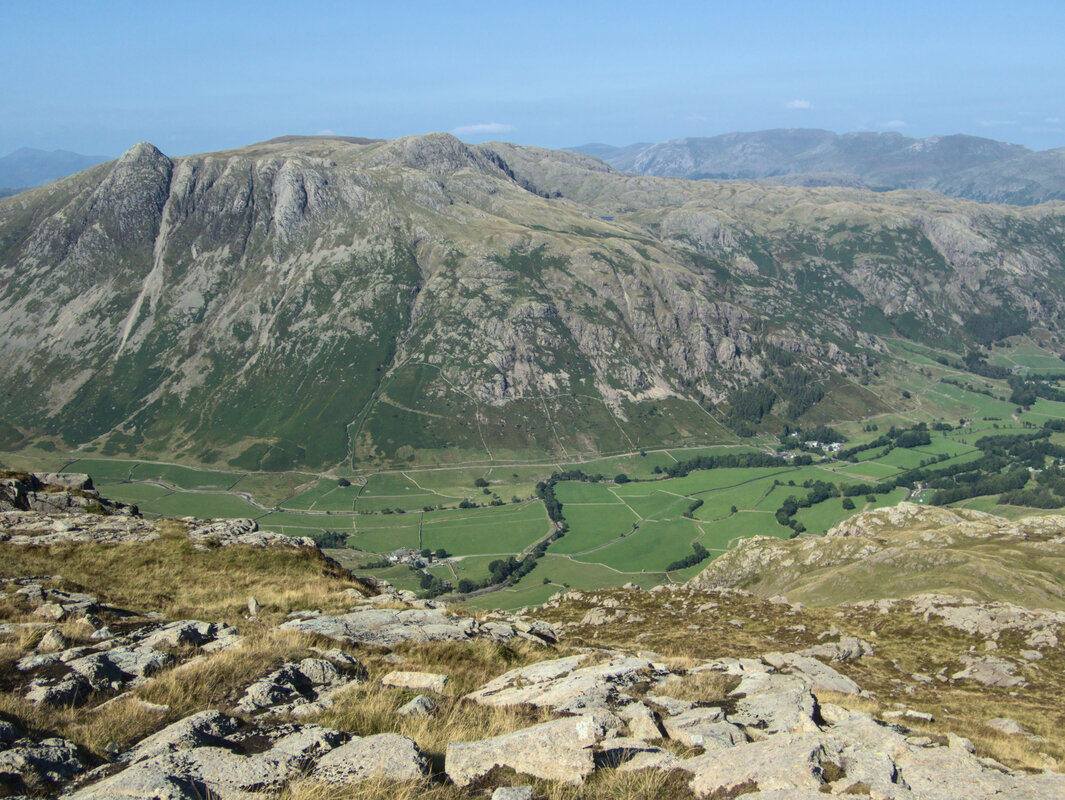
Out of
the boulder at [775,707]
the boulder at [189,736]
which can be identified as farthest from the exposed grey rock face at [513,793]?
the boulder at [775,707]

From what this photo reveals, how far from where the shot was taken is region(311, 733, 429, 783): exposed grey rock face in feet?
34.8

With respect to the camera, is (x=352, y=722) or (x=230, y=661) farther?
(x=230, y=661)

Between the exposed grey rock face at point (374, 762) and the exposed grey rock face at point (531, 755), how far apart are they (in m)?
0.75

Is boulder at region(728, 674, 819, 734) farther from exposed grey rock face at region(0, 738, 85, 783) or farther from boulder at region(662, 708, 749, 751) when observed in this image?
exposed grey rock face at region(0, 738, 85, 783)

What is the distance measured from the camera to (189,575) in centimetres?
3234

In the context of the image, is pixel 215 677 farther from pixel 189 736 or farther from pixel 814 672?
pixel 814 672

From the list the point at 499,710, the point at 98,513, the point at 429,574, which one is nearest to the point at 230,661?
the point at 499,710

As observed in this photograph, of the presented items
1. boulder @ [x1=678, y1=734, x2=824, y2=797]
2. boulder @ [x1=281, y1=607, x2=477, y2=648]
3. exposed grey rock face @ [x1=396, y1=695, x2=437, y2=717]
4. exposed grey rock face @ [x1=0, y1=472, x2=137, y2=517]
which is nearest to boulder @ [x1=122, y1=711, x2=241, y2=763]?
exposed grey rock face @ [x1=396, y1=695, x2=437, y2=717]

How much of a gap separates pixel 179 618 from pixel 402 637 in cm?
850

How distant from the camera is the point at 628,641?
162 feet

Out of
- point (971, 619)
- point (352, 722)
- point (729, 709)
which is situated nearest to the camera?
point (352, 722)

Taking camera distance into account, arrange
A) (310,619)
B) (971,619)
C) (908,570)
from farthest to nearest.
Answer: (908,570), (971,619), (310,619)

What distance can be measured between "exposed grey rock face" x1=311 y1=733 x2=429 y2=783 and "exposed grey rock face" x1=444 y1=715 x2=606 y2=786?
75 cm

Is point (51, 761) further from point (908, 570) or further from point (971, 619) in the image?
point (908, 570)
